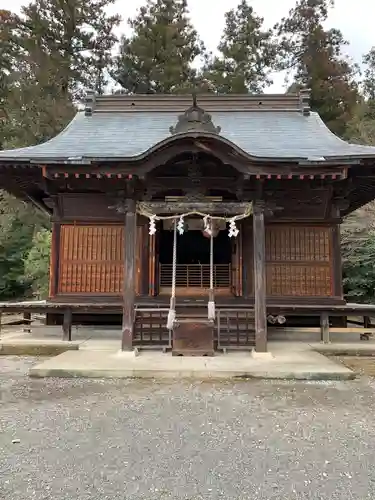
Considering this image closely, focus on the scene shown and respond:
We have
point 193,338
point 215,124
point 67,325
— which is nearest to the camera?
point 193,338

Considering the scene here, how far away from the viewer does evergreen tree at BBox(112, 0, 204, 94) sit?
26.0 meters

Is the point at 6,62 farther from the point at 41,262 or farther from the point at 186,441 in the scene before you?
the point at 186,441

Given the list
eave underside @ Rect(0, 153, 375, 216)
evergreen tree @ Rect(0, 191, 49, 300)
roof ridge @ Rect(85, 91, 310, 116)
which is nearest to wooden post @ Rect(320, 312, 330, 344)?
eave underside @ Rect(0, 153, 375, 216)

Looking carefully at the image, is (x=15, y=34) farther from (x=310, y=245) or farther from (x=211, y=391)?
(x=211, y=391)

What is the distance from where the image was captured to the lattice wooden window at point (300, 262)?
8.44 meters

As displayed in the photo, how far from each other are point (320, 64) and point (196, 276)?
2357 centimetres

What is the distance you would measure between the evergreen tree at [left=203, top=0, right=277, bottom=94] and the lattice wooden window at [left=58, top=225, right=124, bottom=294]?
20243mm

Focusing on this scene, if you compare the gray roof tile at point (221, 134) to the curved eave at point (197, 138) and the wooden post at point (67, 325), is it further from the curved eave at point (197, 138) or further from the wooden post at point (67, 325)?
the wooden post at point (67, 325)

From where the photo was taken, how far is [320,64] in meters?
26.5

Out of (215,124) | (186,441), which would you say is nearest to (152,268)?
(215,124)

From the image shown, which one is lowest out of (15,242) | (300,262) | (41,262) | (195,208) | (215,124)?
(300,262)

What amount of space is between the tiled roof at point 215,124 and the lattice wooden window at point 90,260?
1737 millimetres

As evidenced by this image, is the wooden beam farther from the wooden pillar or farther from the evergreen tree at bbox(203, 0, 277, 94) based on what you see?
the evergreen tree at bbox(203, 0, 277, 94)

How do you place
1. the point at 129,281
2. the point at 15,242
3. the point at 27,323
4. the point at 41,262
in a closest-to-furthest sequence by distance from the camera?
the point at 129,281 < the point at 27,323 < the point at 41,262 < the point at 15,242
